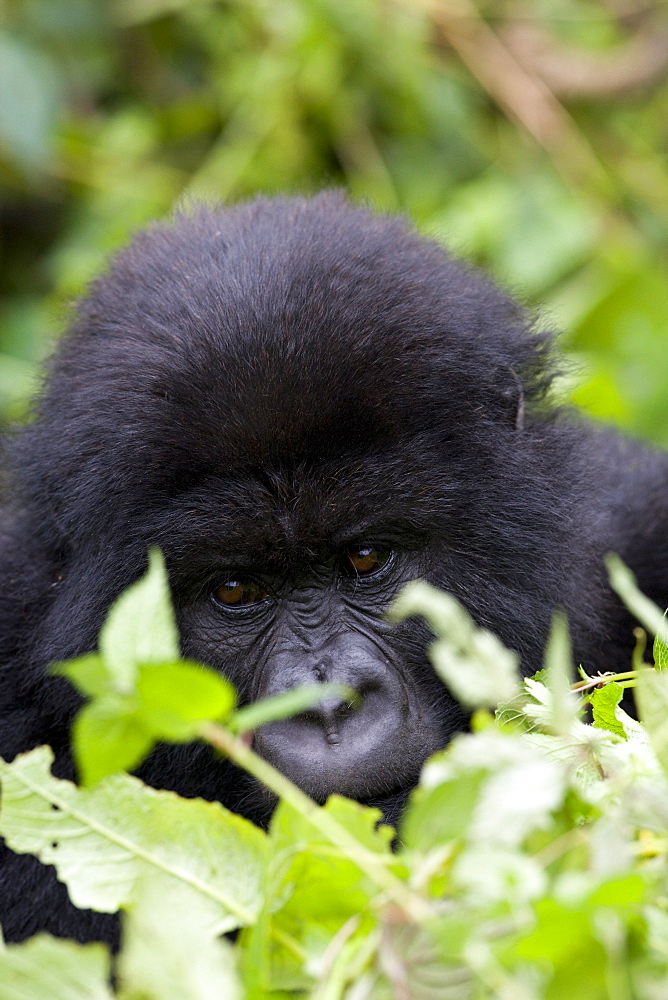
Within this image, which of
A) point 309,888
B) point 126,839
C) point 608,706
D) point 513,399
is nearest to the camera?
point 309,888

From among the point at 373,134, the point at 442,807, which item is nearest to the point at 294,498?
the point at 442,807

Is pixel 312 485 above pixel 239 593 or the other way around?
above

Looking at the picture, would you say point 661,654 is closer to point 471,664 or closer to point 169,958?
point 471,664

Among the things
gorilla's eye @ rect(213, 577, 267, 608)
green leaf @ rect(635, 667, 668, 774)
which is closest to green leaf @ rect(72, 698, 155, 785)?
green leaf @ rect(635, 667, 668, 774)

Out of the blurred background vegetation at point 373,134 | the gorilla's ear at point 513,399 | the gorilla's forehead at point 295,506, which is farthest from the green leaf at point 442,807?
the blurred background vegetation at point 373,134

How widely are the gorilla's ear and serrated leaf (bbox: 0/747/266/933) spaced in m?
1.57

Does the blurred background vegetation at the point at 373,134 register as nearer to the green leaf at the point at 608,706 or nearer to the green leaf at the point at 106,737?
the green leaf at the point at 608,706

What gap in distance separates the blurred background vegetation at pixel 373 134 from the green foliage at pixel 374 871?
15.8 feet

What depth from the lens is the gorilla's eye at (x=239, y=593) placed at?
2.87 metres

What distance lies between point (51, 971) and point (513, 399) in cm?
195

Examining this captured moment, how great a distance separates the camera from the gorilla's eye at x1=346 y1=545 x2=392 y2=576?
286 centimetres

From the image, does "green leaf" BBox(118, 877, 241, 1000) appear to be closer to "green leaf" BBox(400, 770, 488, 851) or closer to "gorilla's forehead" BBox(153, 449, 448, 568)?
"green leaf" BBox(400, 770, 488, 851)

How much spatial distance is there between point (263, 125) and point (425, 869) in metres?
6.13

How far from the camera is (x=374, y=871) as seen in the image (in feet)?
4.71
